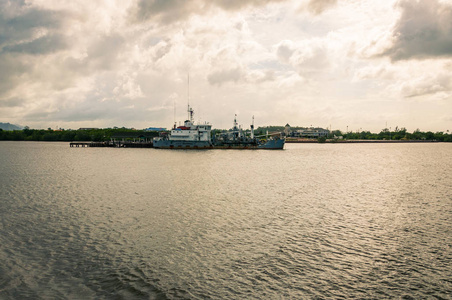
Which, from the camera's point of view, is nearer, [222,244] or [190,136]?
[222,244]

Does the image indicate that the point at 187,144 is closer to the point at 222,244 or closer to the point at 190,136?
the point at 190,136

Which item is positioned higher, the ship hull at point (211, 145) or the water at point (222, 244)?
the ship hull at point (211, 145)

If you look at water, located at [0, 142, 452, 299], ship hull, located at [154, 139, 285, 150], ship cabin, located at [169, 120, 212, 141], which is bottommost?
water, located at [0, 142, 452, 299]

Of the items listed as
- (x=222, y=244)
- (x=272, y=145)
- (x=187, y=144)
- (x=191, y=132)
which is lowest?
(x=222, y=244)

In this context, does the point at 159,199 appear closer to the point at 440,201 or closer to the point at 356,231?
the point at 356,231

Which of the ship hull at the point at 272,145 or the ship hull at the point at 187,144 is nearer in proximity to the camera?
the ship hull at the point at 187,144

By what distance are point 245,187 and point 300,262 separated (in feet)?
64.3

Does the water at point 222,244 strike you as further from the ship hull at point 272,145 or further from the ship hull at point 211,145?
the ship hull at point 272,145

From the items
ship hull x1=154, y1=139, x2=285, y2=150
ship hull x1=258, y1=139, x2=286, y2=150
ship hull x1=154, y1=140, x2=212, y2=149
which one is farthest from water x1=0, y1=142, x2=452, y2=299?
ship hull x1=258, y1=139, x2=286, y2=150

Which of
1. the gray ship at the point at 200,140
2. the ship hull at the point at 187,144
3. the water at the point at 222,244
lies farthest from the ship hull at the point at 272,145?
the water at the point at 222,244

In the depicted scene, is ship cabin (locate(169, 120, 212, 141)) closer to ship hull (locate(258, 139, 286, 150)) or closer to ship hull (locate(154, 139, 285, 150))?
ship hull (locate(154, 139, 285, 150))

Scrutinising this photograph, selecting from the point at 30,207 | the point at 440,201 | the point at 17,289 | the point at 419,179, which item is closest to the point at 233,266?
the point at 17,289

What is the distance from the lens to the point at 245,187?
32.7m

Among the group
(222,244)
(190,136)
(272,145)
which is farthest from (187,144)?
(222,244)
